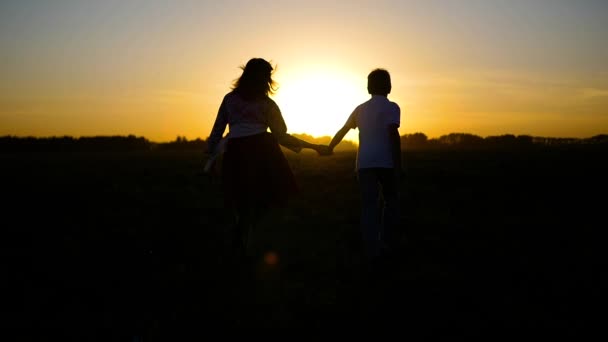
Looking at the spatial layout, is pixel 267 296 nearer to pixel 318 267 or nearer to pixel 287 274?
pixel 287 274

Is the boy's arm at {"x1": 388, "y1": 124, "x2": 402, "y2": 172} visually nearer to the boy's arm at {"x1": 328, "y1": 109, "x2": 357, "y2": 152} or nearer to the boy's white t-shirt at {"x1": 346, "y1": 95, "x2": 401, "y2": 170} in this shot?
the boy's white t-shirt at {"x1": 346, "y1": 95, "x2": 401, "y2": 170}

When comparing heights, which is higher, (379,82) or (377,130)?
(379,82)

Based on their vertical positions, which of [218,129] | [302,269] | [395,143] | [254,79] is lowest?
[302,269]

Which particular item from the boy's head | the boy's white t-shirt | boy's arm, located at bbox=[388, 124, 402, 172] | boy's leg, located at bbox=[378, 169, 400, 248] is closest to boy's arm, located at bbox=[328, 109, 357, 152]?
the boy's white t-shirt

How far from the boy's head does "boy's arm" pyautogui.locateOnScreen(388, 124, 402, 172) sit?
1.48 ft

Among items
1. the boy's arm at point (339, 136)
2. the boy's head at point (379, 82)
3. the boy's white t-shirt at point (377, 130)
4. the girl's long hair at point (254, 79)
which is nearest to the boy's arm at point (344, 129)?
the boy's arm at point (339, 136)

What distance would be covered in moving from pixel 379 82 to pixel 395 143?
75 centimetres

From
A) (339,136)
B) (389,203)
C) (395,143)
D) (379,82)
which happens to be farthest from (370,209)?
(379,82)

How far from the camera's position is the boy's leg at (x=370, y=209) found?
6.88 metres

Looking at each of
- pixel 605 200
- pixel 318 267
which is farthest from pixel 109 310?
pixel 605 200

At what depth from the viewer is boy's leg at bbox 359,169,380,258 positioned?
271 inches

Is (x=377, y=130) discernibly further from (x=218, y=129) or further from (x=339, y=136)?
(x=218, y=129)

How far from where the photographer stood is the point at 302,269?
22.7 ft

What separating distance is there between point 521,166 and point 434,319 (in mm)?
18371
